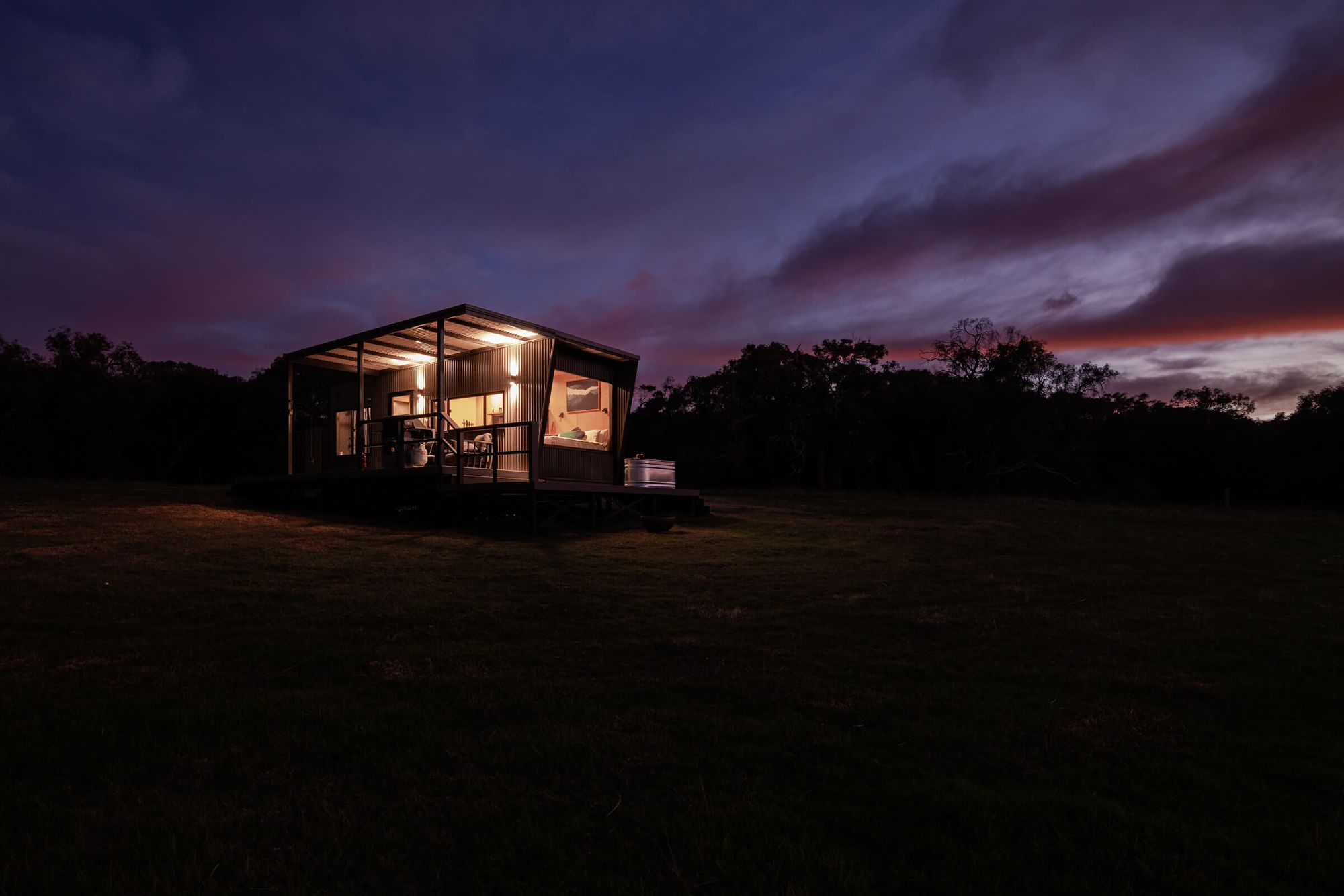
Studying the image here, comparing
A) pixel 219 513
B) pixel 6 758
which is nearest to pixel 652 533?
pixel 219 513

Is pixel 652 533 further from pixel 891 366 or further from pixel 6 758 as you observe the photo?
pixel 891 366

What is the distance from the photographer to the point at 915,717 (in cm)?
464

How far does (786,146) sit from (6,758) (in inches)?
846

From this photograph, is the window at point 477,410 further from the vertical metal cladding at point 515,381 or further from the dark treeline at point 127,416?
the dark treeline at point 127,416

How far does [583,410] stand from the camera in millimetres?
19469

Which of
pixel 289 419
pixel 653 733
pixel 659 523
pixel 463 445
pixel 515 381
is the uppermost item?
pixel 515 381

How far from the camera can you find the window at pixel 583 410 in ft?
62.4

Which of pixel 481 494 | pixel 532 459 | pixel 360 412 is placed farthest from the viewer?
pixel 360 412

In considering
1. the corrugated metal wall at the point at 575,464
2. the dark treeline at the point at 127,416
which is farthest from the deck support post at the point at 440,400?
the dark treeline at the point at 127,416

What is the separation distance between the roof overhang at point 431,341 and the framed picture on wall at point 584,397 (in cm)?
93

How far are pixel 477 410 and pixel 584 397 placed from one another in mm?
2861

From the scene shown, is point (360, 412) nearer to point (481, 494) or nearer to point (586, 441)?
point (481, 494)

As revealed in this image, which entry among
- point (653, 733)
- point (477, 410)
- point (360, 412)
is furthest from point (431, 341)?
point (653, 733)

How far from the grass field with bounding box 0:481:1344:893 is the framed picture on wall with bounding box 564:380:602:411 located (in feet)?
32.7
